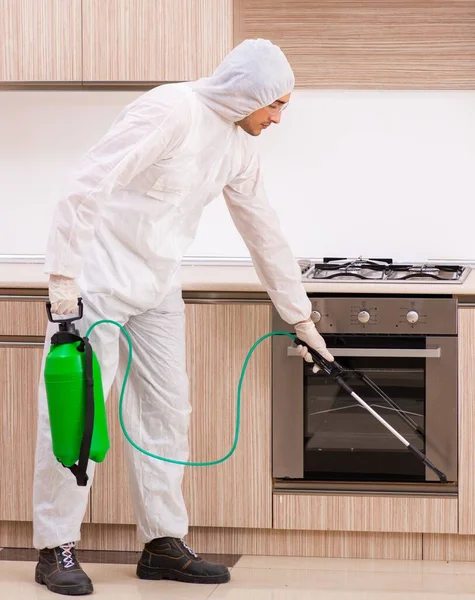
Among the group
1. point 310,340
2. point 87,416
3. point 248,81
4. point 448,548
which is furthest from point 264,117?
point 448,548

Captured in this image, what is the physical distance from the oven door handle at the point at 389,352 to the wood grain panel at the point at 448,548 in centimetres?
58

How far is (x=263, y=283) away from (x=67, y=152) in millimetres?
1227

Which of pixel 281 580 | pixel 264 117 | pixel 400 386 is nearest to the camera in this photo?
pixel 264 117

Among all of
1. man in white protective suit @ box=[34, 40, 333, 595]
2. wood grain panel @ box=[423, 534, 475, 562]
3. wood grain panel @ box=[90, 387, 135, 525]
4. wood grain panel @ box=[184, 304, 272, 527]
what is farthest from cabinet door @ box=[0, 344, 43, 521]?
wood grain panel @ box=[423, 534, 475, 562]

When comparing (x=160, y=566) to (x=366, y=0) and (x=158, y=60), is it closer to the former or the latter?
(x=158, y=60)

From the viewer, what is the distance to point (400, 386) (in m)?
3.03

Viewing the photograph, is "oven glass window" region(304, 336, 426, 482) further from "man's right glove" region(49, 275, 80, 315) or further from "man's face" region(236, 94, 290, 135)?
"man's right glove" region(49, 275, 80, 315)

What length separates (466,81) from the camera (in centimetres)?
354

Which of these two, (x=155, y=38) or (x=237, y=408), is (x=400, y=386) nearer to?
(x=237, y=408)

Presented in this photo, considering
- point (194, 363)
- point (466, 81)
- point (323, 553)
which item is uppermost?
point (466, 81)

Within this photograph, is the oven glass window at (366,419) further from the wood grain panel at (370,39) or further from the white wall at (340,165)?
the wood grain panel at (370,39)

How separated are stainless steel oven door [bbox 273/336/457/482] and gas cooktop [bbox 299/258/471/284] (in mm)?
205

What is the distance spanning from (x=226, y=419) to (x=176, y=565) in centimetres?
47

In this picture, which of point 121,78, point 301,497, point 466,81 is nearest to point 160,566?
point 301,497
